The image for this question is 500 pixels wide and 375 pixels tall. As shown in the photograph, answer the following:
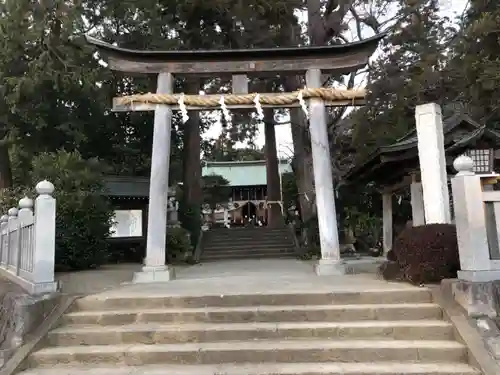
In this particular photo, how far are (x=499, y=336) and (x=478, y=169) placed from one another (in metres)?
4.95

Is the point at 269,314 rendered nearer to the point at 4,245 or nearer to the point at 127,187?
the point at 4,245

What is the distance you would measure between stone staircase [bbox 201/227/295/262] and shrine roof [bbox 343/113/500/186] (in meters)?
6.95

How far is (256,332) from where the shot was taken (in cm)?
475

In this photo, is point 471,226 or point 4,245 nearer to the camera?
point 471,226

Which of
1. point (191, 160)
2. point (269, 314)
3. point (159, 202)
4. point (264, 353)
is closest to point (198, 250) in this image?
point (191, 160)

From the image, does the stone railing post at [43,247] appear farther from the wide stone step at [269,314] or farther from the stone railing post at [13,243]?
the stone railing post at [13,243]

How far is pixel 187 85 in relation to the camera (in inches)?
683

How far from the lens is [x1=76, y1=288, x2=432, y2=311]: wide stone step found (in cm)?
523

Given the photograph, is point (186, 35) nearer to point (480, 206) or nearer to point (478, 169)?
point (478, 169)

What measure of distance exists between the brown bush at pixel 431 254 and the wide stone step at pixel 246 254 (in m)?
10.9

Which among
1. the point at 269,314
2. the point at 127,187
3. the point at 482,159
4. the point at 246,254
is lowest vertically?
the point at 269,314

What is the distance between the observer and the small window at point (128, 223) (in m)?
15.8

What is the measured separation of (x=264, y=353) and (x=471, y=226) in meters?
2.57

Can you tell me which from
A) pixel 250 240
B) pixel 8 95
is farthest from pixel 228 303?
pixel 250 240
